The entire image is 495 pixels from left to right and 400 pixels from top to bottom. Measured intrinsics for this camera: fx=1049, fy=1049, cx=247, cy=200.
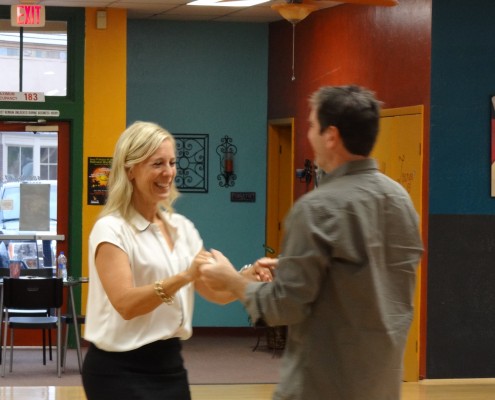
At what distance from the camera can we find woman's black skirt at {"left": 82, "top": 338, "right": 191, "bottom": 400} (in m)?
3.00

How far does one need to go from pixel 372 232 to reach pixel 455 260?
6.12 m

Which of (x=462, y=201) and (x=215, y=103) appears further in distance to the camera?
(x=215, y=103)

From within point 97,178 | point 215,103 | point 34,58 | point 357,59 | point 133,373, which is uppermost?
point 34,58

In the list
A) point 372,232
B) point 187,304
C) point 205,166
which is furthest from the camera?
point 205,166

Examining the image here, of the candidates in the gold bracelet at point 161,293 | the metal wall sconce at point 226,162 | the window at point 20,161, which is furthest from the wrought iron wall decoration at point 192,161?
the gold bracelet at point 161,293

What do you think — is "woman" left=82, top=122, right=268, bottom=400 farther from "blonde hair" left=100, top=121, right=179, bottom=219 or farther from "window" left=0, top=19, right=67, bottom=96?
"window" left=0, top=19, right=67, bottom=96

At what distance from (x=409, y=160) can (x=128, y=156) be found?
5.62m

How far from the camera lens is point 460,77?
8.31m

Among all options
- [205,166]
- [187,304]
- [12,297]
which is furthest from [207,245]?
[187,304]

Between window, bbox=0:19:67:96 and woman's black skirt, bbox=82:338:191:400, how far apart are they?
Result: 26.0ft

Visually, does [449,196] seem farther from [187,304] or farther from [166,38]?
[187,304]

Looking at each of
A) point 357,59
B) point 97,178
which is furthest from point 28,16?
point 357,59

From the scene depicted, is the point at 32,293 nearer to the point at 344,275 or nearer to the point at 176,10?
the point at 176,10

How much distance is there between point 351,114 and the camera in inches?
95.9
